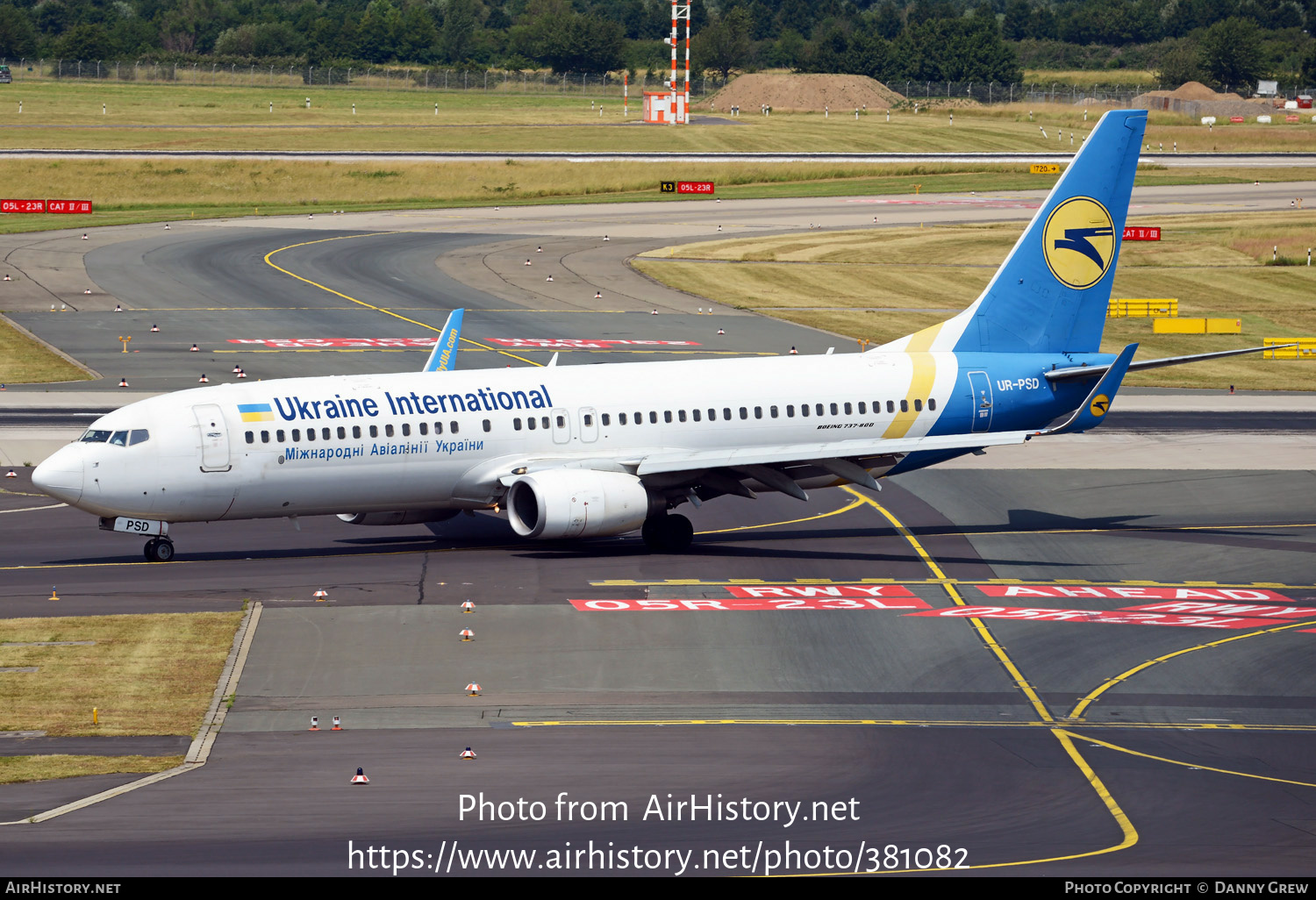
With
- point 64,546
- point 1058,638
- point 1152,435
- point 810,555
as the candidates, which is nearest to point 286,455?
point 64,546

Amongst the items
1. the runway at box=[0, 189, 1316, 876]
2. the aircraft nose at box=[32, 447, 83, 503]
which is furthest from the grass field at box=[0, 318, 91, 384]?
the aircraft nose at box=[32, 447, 83, 503]

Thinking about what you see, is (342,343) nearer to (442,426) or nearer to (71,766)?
(442,426)

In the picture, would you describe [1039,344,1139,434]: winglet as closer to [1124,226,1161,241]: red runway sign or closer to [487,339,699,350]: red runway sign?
[487,339,699,350]: red runway sign

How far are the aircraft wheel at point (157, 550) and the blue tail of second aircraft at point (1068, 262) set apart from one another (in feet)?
74.7

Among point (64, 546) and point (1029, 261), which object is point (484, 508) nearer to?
point (64, 546)

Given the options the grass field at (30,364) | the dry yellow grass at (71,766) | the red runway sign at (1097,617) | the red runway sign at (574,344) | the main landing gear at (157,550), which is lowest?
the red runway sign at (574,344)

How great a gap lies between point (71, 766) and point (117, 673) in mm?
5512

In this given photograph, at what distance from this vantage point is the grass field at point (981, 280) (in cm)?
7875

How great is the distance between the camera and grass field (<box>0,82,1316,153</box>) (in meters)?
150

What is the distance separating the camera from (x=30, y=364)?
66938 millimetres

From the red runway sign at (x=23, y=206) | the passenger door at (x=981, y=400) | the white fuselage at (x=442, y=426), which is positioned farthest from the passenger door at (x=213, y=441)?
the red runway sign at (x=23, y=206)

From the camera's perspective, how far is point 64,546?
1650 inches

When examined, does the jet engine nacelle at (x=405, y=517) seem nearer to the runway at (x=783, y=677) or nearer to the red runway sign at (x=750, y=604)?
the runway at (x=783, y=677)

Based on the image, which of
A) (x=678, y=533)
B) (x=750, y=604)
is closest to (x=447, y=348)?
(x=678, y=533)
